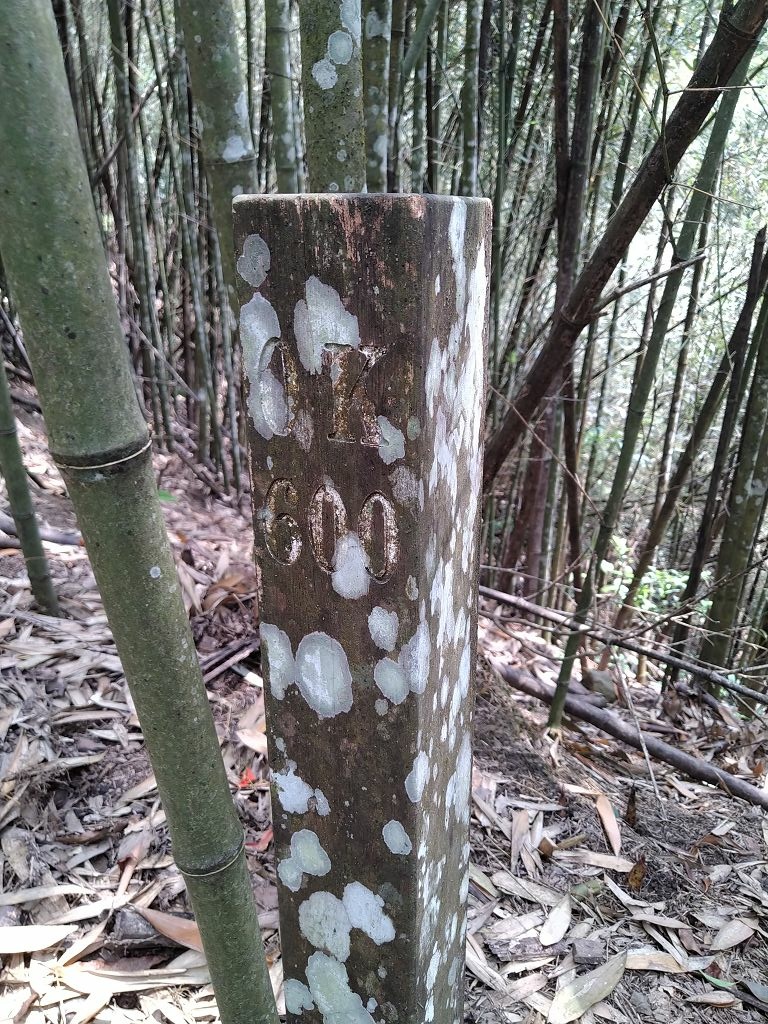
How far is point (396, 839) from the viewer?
91 cm

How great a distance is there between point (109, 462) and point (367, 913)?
68 centimetres

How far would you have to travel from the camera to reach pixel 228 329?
11.0 ft

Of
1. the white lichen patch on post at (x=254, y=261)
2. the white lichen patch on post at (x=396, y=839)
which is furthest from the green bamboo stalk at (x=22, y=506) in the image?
the white lichen patch on post at (x=396, y=839)

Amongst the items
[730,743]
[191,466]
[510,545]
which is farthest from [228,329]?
[730,743]

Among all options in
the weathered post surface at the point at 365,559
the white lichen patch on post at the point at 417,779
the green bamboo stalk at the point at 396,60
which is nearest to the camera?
the weathered post surface at the point at 365,559

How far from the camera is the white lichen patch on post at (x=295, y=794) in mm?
953

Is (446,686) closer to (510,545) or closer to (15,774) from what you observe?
(15,774)

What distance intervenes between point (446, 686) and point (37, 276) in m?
0.65

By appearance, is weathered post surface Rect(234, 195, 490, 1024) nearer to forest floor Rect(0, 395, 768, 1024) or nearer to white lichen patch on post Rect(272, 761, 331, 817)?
white lichen patch on post Rect(272, 761, 331, 817)

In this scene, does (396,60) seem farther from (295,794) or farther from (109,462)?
(295,794)

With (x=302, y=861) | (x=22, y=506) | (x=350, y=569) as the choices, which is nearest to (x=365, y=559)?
(x=350, y=569)

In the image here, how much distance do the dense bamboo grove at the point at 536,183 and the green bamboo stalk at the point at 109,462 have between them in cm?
82

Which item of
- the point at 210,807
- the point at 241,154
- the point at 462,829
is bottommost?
the point at 462,829

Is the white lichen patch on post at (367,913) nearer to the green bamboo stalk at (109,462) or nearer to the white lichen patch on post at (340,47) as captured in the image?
the green bamboo stalk at (109,462)
